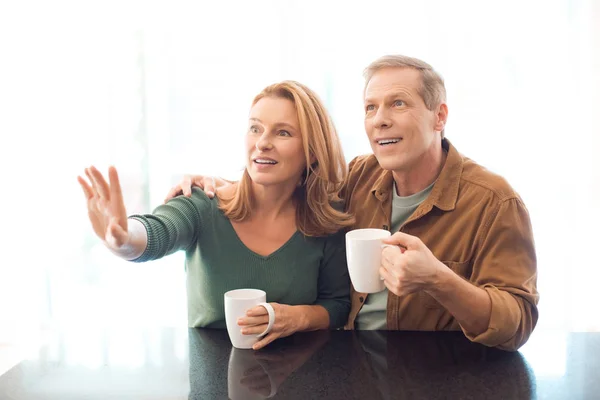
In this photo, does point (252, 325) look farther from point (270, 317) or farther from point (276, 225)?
point (276, 225)

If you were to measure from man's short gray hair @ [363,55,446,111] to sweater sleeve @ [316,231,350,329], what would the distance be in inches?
17.5

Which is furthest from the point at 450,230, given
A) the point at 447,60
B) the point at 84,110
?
the point at 84,110

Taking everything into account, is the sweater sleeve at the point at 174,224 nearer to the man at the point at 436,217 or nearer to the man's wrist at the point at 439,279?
the man at the point at 436,217

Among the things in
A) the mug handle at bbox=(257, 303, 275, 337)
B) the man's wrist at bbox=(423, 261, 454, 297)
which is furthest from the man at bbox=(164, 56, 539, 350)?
the mug handle at bbox=(257, 303, 275, 337)

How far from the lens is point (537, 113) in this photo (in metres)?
2.68

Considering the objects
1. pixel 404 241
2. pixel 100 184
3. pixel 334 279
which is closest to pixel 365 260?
pixel 404 241

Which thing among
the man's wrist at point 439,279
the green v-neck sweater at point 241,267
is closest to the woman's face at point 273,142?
the green v-neck sweater at point 241,267


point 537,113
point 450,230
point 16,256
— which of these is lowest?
point 16,256

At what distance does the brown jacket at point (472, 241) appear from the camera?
1327mm

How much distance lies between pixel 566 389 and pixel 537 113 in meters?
1.83

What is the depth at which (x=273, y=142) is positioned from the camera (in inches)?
60.7

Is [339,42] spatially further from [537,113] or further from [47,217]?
[47,217]

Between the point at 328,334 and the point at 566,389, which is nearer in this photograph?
the point at 566,389

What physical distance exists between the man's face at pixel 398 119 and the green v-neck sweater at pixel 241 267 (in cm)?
28
